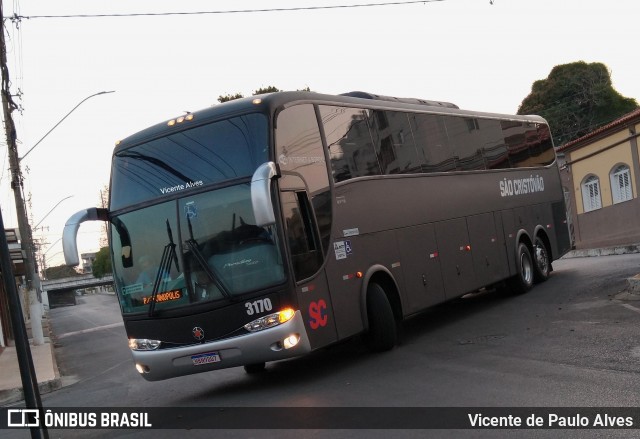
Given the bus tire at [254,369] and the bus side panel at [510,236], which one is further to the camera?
the bus side panel at [510,236]

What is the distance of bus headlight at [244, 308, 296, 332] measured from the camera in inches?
351

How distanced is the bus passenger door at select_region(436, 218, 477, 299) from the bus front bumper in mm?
4783

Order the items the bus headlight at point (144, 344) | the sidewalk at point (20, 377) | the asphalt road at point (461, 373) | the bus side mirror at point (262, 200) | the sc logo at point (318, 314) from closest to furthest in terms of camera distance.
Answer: the asphalt road at point (461, 373) → the bus side mirror at point (262, 200) → the sc logo at point (318, 314) → the bus headlight at point (144, 344) → the sidewalk at point (20, 377)

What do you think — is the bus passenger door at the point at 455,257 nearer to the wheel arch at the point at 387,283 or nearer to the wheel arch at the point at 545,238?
the wheel arch at the point at 387,283

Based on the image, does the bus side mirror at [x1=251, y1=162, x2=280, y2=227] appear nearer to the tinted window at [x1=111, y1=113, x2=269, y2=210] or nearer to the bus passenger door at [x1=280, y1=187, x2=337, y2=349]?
the tinted window at [x1=111, y1=113, x2=269, y2=210]

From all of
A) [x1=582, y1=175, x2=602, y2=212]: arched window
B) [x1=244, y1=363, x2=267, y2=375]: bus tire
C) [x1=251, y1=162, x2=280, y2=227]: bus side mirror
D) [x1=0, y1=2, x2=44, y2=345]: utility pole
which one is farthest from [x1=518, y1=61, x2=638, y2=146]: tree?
[x1=251, y1=162, x2=280, y2=227]: bus side mirror

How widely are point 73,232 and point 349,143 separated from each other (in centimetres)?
422

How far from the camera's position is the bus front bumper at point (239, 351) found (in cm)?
889

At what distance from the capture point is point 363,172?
37.1 feet

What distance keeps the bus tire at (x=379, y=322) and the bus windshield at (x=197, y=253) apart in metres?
2.31

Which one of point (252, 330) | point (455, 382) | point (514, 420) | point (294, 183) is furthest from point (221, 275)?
point (514, 420)

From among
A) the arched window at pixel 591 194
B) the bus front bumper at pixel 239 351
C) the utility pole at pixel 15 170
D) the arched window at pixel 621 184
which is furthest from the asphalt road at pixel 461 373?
the arched window at pixel 591 194

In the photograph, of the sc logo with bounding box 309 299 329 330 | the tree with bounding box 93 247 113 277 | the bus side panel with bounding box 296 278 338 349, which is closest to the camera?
the bus side panel with bounding box 296 278 338 349

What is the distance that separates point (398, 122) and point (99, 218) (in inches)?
215
